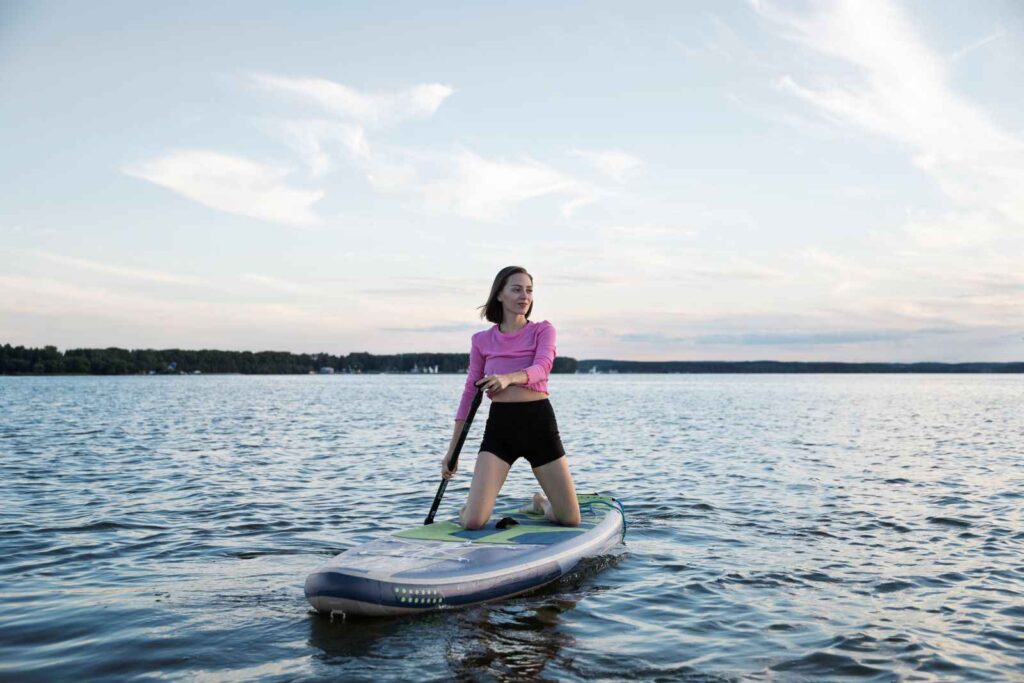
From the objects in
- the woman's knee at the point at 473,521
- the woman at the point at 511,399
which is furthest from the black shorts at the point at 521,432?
the woman's knee at the point at 473,521

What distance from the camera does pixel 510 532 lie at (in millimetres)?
8273

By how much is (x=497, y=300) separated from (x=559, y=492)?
2092 mm

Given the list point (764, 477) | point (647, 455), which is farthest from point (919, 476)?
point (647, 455)

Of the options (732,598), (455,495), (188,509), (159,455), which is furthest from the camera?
(159,455)

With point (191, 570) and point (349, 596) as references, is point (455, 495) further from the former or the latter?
point (349, 596)

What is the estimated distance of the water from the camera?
591 centimetres

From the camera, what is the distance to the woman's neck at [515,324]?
808 cm

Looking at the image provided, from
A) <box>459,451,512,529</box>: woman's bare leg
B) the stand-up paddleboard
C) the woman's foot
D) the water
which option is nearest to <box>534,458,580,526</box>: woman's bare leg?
the stand-up paddleboard

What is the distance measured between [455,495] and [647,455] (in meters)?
7.84

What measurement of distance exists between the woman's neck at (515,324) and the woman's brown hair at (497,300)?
0.30 ft

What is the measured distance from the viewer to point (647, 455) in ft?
69.9

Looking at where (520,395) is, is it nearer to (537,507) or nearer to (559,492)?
(559,492)

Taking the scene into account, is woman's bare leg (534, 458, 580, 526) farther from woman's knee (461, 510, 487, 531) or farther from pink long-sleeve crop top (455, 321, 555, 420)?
pink long-sleeve crop top (455, 321, 555, 420)

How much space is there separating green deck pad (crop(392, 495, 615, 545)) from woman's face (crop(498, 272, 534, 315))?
2.23m
